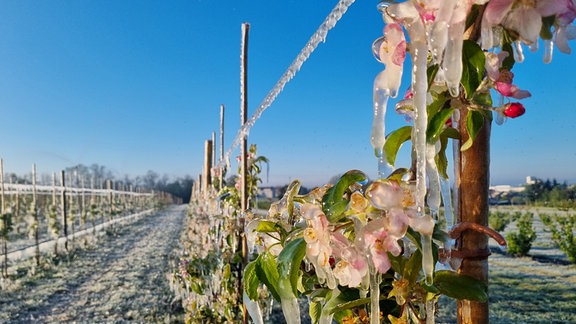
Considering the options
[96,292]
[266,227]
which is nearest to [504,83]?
[266,227]

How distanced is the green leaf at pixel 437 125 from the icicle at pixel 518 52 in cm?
9

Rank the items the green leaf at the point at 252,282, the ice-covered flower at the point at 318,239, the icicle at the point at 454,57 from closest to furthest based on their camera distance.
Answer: the icicle at the point at 454,57, the ice-covered flower at the point at 318,239, the green leaf at the point at 252,282

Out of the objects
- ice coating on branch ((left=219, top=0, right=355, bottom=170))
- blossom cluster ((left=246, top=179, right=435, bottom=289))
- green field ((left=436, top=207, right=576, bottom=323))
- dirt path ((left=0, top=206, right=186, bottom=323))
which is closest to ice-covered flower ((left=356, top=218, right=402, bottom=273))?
blossom cluster ((left=246, top=179, right=435, bottom=289))

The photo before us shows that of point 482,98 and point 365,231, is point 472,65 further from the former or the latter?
point 365,231

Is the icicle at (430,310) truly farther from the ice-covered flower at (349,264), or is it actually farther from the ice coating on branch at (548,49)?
the ice coating on branch at (548,49)

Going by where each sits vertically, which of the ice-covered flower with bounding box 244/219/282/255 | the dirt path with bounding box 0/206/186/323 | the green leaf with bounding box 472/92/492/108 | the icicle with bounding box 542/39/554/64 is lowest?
the dirt path with bounding box 0/206/186/323

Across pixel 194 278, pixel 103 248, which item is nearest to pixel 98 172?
pixel 103 248

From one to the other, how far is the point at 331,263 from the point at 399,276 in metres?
0.09

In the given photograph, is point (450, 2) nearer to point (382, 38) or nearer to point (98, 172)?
point (382, 38)

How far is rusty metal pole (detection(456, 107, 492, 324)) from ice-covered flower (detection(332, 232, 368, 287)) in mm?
140

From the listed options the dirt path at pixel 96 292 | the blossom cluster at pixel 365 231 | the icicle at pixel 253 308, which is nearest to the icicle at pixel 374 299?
the blossom cluster at pixel 365 231

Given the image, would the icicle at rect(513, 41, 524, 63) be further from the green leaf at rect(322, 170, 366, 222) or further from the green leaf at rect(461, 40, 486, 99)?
the green leaf at rect(322, 170, 366, 222)

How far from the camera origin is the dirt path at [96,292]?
422 centimetres

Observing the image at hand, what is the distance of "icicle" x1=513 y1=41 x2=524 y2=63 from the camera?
17.9 inches
